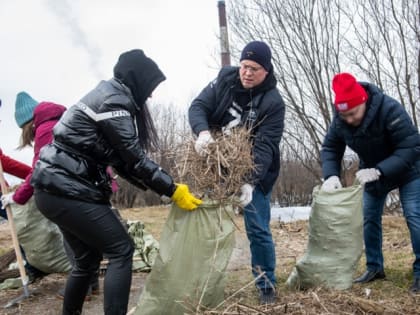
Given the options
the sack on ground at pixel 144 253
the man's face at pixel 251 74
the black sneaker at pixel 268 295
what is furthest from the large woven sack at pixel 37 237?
the man's face at pixel 251 74

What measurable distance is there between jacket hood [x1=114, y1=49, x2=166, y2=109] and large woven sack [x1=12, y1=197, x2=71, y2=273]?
1651 mm

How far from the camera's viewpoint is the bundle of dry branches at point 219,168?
2.52 metres

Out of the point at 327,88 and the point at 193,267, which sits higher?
the point at 327,88

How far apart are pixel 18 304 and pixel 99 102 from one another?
6.19 ft

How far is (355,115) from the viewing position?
10.2ft

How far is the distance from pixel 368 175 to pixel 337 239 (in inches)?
19.6

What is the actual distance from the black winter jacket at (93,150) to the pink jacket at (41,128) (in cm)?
84

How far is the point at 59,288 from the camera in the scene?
A: 371 cm

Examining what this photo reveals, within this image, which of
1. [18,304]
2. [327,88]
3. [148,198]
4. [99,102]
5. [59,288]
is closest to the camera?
[99,102]

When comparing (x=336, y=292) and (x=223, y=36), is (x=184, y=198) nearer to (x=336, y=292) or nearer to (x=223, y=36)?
(x=336, y=292)

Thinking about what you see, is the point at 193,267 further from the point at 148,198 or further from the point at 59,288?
the point at 148,198

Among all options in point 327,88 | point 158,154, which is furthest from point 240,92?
point 327,88

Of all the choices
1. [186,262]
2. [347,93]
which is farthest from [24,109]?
[347,93]

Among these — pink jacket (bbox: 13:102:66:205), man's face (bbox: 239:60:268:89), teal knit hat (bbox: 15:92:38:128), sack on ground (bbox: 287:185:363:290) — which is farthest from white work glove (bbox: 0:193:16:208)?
sack on ground (bbox: 287:185:363:290)
